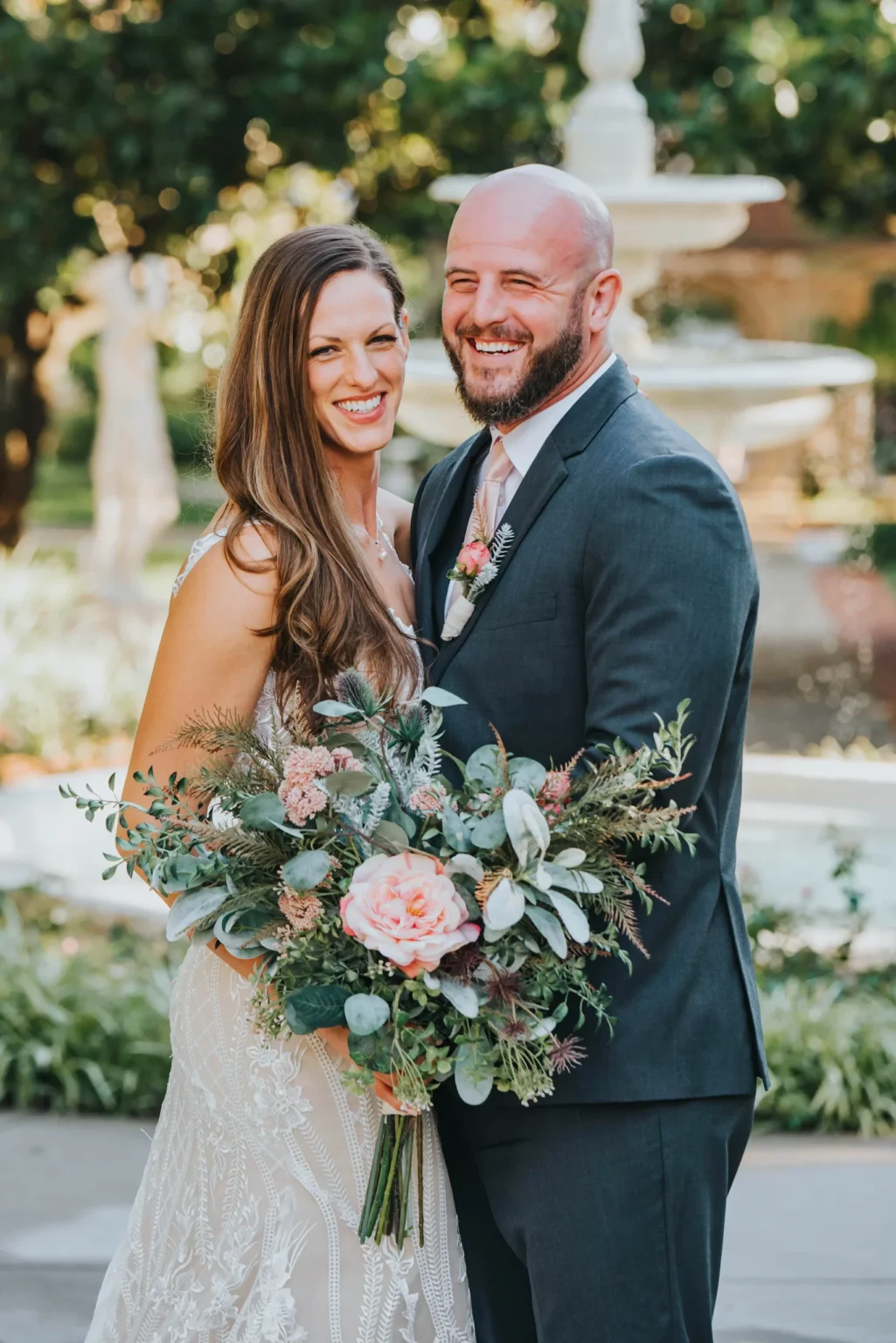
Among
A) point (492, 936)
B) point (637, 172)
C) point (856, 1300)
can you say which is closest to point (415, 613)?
point (492, 936)

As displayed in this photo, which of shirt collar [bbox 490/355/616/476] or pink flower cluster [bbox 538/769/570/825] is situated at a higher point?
shirt collar [bbox 490/355/616/476]

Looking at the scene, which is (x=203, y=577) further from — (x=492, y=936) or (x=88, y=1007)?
(x=88, y=1007)

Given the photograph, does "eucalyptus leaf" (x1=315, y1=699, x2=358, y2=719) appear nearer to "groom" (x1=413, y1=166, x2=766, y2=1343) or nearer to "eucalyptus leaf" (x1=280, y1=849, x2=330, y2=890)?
"eucalyptus leaf" (x1=280, y1=849, x2=330, y2=890)

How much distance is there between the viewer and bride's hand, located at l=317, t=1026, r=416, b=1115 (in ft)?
7.80

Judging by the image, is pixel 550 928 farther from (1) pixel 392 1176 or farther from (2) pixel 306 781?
(1) pixel 392 1176

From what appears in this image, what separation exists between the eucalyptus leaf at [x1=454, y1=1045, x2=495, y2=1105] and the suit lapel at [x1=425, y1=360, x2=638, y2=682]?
697 millimetres

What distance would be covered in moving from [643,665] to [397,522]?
111 cm

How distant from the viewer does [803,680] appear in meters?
13.1

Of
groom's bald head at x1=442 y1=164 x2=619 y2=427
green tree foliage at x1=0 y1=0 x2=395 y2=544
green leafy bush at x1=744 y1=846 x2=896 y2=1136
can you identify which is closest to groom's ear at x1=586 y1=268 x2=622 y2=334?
groom's bald head at x1=442 y1=164 x2=619 y2=427

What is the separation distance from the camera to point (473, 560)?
2.67m

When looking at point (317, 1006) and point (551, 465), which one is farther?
point (551, 465)

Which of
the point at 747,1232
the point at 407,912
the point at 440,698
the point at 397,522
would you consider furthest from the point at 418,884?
the point at 747,1232

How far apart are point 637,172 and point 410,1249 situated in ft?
19.6

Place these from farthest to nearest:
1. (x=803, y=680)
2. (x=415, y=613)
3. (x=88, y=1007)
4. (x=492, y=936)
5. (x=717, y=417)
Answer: (x=803, y=680), (x=717, y=417), (x=88, y=1007), (x=415, y=613), (x=492, y=936)
